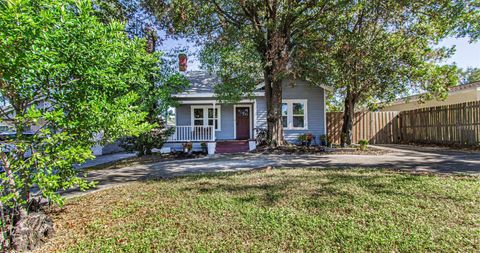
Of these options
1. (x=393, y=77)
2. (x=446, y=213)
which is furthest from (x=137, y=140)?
(x=393, y=77)

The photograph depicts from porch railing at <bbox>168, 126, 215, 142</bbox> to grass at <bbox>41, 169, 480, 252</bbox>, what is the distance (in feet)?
27.4

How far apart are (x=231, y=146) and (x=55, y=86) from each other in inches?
431

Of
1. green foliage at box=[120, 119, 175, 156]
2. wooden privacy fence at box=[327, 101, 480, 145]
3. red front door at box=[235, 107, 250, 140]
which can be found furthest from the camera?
red front door at box=[235, 107, 250, 140]

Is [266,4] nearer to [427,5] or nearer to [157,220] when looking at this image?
[427,5]

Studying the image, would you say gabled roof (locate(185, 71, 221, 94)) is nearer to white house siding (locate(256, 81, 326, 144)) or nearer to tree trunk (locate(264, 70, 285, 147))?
tree trunk (locate(264, 70, 285, 147))

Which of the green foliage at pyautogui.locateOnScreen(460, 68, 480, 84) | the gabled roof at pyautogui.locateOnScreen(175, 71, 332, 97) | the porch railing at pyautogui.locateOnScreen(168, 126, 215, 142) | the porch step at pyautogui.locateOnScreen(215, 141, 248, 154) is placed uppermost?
the green foliage at pyautogui.locateOnScreen(460, 68, 480, 84)

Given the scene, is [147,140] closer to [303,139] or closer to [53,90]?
[53,90]

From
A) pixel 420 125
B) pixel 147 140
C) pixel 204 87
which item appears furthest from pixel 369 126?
pixel 147 140

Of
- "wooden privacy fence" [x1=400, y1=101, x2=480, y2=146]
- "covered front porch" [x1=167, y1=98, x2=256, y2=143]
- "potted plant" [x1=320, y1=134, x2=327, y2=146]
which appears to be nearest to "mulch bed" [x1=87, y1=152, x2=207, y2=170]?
"covered front porch" [x1=167, y1=98, x2=256, y2=143]

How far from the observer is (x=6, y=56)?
111 inches

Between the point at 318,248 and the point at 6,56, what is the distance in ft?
14.0

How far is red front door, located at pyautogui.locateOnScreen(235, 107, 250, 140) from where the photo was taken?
16.0m

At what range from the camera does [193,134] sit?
45.7 ft

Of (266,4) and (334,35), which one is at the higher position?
(266,4)
